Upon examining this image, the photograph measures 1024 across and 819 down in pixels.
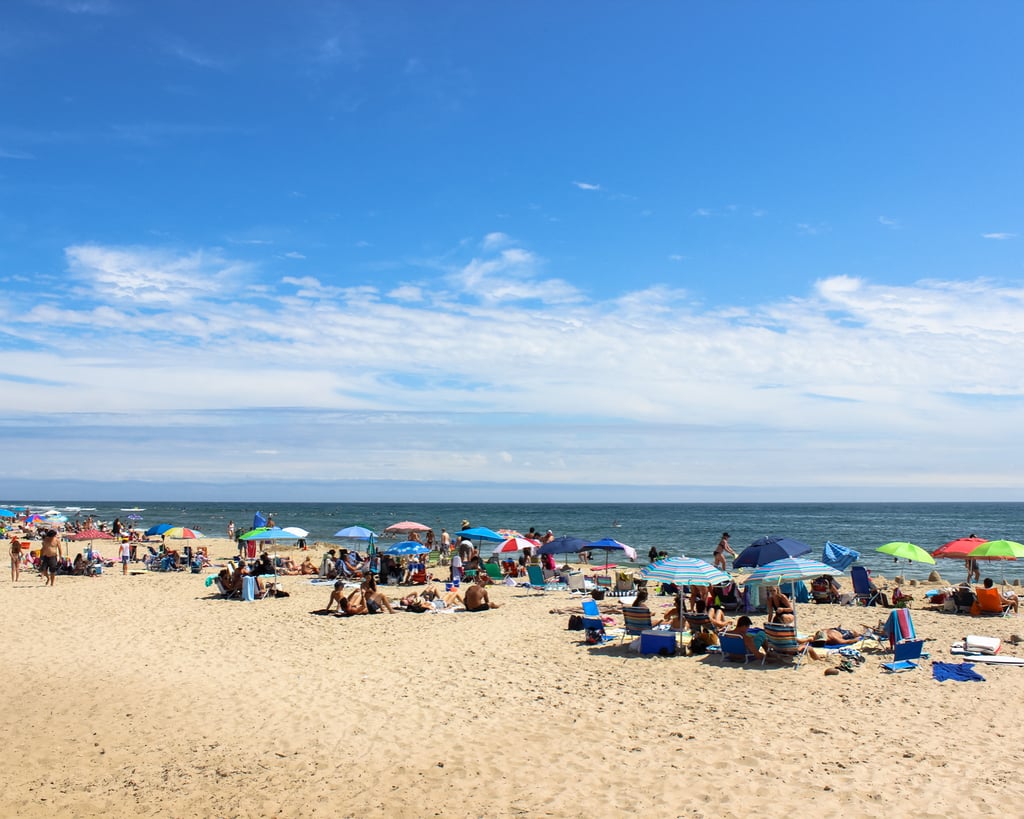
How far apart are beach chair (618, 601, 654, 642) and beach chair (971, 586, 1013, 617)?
24.2 ft

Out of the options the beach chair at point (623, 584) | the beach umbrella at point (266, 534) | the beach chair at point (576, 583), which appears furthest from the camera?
the beach umbrella at point (266, 534)

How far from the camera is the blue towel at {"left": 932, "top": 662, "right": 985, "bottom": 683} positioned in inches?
391

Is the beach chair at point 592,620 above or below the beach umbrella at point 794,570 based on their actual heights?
below

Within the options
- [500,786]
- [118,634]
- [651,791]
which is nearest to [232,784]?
[500,786]

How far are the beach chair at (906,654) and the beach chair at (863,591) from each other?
5831mm

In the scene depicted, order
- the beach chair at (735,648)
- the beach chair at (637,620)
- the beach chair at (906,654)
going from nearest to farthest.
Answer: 1. the beach chair at (906,654)
2. the beach chair at (735,648)
3. the beach chair at (637,620)

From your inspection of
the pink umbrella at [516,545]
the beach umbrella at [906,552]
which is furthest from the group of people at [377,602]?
the beach umbrella at [906,552]

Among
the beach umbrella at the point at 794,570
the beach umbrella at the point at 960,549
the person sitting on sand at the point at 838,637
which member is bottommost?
the person sitting on sand at the point at 838,637

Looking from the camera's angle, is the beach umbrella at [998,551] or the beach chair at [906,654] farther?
the beach umbrella at [998,551]

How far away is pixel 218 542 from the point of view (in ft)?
133

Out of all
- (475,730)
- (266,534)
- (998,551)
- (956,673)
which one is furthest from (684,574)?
(266,534)

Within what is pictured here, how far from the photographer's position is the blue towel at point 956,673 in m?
9.94

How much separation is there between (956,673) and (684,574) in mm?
3719

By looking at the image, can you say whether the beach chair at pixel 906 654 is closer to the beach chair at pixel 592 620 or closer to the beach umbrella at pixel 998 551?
the beach chair at pixel 592 620
